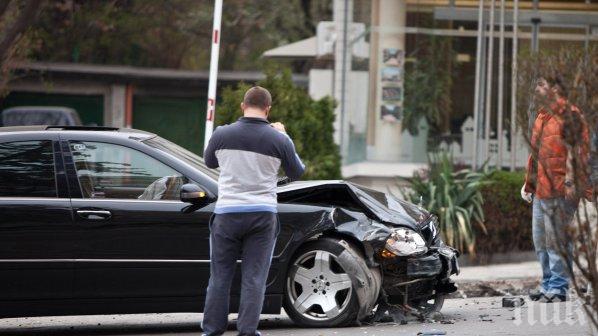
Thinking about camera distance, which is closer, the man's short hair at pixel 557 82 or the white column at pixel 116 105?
the man's short hair at pixel 557 82

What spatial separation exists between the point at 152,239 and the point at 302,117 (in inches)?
288

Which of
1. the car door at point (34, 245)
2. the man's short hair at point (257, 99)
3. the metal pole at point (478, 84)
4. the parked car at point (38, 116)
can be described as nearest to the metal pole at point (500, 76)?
the metal pole at point (478, 84)

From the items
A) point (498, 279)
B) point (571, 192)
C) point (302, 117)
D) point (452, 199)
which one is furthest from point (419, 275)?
point (302, 117)

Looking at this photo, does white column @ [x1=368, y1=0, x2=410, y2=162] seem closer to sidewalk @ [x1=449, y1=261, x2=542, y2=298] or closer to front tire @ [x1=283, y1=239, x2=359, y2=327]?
sidewalk @ [x1=449, y1=261, x2=542, y2=298]

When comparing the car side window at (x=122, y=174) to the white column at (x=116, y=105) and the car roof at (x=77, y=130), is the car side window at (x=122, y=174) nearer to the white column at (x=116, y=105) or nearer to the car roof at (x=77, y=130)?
the car roof at (x=77, y=130)

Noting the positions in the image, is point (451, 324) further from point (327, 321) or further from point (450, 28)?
point (450, 28)

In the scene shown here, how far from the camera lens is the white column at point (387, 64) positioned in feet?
61.4

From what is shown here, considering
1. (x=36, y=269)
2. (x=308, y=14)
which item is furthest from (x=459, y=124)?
(x=308, y=14)

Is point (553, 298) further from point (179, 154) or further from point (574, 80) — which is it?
point (574, 80)

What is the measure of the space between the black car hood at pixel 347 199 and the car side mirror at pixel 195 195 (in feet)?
1.84

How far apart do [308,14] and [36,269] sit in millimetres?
27330

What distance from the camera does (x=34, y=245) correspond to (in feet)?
28.2

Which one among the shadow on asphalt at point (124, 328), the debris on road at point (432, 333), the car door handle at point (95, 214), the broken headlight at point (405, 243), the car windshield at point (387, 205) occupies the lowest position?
the shadow on asphalt at point (124, 328)

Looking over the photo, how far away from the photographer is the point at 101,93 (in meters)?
31.7
